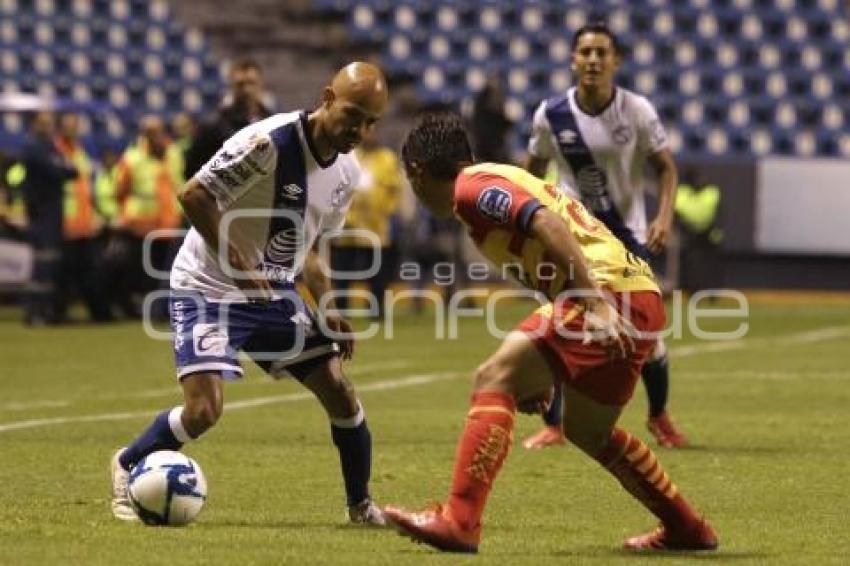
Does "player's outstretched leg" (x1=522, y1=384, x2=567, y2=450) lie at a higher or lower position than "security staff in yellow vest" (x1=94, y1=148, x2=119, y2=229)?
higher

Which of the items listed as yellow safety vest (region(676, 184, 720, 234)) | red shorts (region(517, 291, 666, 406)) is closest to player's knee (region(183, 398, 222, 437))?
red shorts (region(517, 291, 666, 406))

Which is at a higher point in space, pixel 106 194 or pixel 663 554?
pixel 663 554

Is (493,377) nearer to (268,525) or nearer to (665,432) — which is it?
(268,525)

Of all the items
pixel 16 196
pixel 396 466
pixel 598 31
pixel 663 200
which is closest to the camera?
pixel 396 466

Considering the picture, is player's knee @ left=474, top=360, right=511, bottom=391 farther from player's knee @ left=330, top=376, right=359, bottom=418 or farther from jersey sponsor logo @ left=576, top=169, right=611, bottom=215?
jersey sponsor logo @ left=576, top=169, right=611, bottom=215

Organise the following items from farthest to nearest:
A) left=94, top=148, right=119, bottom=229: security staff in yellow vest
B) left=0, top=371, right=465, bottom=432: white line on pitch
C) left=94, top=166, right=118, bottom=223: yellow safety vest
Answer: left=94, top=166, right=118, bottom=223: yellow safety vest
left=94, top=148, right=119, bottom=229: security staff in yellow vest
left=0, top=371, right=465, bottom=432: white line on pitch

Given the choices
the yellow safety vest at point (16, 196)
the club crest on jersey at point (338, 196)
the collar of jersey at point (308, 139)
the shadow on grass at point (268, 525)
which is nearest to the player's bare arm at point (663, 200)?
the club crest on jersey at point (338, 196)

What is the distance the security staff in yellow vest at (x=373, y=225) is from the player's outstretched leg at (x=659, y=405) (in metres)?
12.5

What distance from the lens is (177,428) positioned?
789 centimetres

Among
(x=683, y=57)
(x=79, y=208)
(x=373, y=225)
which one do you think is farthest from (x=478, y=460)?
(x=683, y=57)

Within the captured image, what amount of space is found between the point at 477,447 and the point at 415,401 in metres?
7.48

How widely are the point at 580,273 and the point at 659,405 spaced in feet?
15.9

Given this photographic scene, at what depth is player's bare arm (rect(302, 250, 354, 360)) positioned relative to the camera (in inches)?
316

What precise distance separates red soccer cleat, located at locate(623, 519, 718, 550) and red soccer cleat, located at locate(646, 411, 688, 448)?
4.05 metres
